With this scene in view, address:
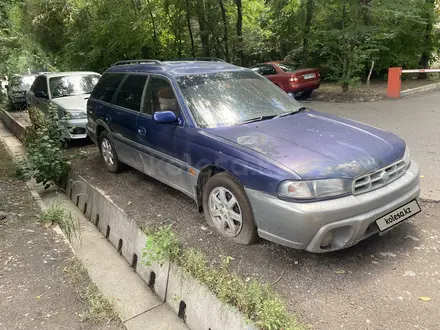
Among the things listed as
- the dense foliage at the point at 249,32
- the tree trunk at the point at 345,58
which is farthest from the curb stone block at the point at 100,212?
the tree trunk at the point at 345,58

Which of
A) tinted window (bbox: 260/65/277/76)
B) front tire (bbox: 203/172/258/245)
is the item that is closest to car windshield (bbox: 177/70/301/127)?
front tire (bbox: 203/172/258/245)

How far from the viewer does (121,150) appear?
5.53 meters

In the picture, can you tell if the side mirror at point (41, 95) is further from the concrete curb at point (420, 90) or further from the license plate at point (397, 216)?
the concrete curb at point (420, 90)

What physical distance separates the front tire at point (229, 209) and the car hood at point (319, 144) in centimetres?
41

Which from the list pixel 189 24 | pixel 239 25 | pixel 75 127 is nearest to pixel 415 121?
pixel 75 127

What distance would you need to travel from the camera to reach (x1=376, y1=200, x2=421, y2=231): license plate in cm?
311

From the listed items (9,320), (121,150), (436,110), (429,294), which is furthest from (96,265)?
(436,110)

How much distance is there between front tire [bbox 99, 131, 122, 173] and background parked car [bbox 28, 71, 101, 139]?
2037mm

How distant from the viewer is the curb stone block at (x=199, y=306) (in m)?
2.66

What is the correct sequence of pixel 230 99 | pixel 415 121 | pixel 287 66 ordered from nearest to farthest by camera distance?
1. pixel 230 99
2. pixel 415 121
3. pixel 287 66

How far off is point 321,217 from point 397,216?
2.78ft

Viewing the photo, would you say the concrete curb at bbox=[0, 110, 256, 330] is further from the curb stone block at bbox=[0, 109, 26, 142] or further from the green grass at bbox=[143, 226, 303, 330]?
the curb stone block at bbox=[0, 109, 26, 142]

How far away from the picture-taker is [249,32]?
16.4 meters

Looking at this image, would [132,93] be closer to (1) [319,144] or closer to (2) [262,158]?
(2) [262,158]
